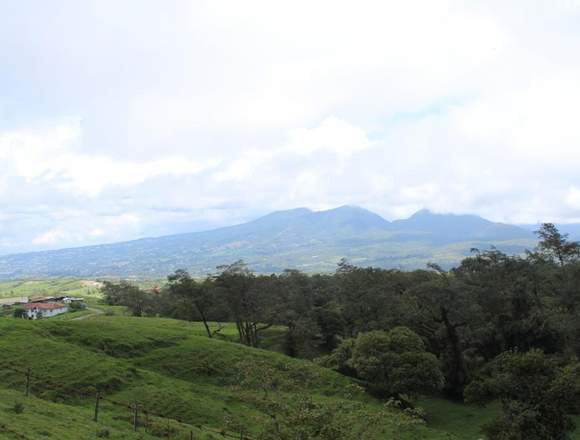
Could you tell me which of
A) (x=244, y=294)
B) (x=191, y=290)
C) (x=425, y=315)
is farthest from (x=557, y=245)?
(x=191, y=290)

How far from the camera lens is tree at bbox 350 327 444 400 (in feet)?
135

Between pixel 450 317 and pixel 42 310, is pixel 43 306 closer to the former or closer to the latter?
pixel 42 310

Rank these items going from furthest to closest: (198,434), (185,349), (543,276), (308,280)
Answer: (308,280)
(543,276)
(185,349)
(198,434)

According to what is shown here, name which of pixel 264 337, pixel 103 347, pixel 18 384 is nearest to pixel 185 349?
pixel 103 347

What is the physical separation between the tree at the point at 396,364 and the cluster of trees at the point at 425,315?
91mm

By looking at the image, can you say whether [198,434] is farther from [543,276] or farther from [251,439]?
[543,276]

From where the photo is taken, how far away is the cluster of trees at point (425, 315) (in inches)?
1727

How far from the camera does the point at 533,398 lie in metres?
27.3

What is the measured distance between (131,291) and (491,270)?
73644mm

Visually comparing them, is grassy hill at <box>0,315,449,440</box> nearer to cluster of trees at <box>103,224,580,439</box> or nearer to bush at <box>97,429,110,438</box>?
bush at <box>97,429,110,438</box>

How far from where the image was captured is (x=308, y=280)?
81750 millimetres

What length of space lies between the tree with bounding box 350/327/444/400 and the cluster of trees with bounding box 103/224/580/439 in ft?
0.30

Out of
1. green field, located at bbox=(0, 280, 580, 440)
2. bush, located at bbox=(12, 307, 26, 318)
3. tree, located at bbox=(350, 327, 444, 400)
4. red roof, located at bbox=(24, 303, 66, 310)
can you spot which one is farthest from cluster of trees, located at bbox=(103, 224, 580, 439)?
red roof, located at bbox=(24, 303, 66, 310)

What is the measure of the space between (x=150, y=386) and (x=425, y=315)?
32.6 meters
